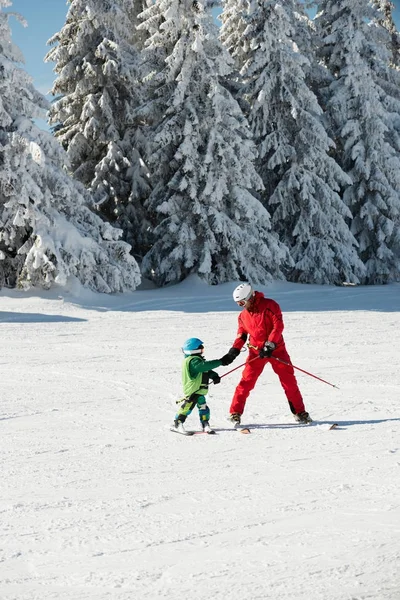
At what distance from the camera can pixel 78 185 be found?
736 inches

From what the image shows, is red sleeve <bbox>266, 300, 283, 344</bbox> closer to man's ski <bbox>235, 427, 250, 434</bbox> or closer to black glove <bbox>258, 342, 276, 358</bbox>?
black glove <bbox>258, 342, 276, 358</bbox>

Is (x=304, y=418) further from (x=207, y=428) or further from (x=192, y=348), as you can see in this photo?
(x=192, y=348)

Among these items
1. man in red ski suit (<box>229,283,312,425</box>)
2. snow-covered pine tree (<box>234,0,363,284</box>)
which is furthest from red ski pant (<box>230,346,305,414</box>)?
snow-covered pine tree (<box>234,0,363,284</box>)

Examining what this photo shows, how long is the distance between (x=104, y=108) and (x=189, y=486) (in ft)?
61.6

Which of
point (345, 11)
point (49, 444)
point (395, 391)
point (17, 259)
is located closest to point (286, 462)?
point (49, 444)

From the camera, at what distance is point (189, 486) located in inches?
195

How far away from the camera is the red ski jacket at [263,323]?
6.70 metres

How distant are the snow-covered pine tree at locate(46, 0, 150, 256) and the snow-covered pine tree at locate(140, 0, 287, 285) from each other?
140 centimetres

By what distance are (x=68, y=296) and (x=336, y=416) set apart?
11.0 m

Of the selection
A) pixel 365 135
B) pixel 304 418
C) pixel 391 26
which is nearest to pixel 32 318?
pixel 304 418

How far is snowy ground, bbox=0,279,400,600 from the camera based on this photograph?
356 cm

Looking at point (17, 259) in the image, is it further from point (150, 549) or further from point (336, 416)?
point (150, 549)

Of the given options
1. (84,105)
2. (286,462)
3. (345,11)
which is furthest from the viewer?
(345,11)

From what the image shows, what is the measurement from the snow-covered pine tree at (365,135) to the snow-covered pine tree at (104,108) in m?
7.50
